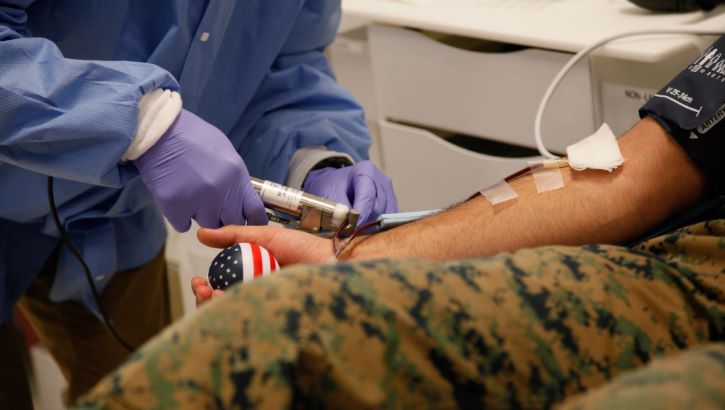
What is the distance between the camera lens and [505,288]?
0.76 meters

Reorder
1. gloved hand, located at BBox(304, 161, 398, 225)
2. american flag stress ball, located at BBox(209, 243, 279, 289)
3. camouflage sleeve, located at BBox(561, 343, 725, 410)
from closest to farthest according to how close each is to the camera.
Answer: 1. camouflage sleeve, located at BBox(561, 343, 725, 410)
2. american flag stress ball, located at BBox(209, 243, 279, 289)
3. gloved hand, located at BBox(304, 161, 398, 225)

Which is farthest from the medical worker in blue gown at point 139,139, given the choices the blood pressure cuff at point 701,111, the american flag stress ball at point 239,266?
the blood pressure cuff at point 701,111

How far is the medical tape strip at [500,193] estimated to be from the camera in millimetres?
1087

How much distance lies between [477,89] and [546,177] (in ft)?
1.77

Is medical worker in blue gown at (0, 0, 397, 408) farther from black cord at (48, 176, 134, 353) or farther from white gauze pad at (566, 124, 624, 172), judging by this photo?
white gauze pad at (566, 124, 624, 172)

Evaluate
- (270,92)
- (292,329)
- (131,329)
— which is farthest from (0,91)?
(131,329)

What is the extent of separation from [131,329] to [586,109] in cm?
91

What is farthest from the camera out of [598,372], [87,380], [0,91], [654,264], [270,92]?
[87,380]

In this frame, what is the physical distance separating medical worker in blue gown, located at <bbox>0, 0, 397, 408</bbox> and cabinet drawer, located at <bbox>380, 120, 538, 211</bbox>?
277 mm

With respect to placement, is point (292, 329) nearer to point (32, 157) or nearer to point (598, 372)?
point (598, 372)

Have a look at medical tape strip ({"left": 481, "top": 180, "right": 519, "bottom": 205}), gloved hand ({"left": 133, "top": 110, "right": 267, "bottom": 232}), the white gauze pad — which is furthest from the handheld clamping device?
the white gauze pad

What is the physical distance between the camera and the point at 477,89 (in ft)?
5.25

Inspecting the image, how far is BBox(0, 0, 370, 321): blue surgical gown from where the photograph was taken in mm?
1034

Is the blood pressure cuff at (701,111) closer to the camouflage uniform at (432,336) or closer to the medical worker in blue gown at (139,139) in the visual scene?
the camouflage uniform at (432,336)
